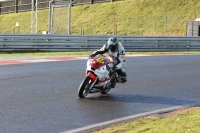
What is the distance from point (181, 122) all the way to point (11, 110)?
308cm

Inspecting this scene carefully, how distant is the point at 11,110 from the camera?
27.9ft

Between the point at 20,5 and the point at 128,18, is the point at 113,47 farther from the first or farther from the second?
the point at 20,5

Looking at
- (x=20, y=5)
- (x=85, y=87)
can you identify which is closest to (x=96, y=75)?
(x=85, y=87)

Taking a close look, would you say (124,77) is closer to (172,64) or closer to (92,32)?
(172,64)

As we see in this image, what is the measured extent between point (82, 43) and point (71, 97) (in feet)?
51.2

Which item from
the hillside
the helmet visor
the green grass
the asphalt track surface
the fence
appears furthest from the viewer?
the fence

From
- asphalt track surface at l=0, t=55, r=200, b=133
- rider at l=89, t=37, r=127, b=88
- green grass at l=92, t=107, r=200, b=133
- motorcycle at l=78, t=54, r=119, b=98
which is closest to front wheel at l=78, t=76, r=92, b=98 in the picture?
motorcycle at l=78, t=54, r=119, b=98

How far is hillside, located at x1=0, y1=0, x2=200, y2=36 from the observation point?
47.4 metres

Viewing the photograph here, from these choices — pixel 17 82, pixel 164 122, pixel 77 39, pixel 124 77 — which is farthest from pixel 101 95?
pixel 77 39

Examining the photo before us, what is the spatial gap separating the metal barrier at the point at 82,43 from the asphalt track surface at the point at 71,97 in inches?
308

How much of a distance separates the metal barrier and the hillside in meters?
15.4

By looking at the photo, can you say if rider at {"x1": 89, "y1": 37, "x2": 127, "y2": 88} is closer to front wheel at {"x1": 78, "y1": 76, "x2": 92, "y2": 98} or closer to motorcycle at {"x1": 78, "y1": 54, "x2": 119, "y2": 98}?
motorcycle at {"x1": 78, "y1": 54, "x2": 119, "y2": 98}

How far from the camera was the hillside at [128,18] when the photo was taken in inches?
1865

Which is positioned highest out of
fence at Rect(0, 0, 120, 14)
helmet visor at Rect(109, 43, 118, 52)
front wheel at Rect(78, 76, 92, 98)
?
fence at Rect(0, 0, 120, 14)
